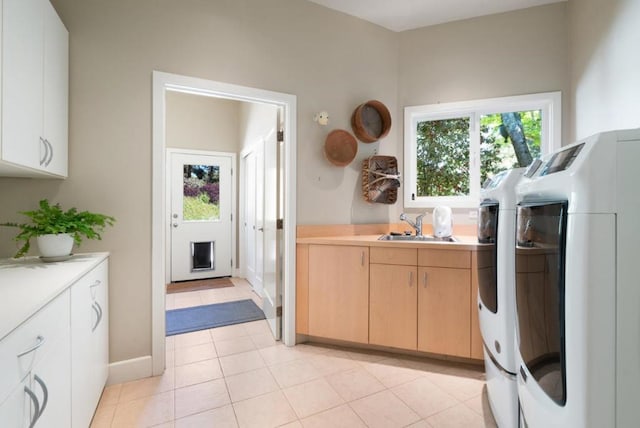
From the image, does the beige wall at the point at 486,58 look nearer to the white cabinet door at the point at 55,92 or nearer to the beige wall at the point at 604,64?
the beige wall at the point at 604,64

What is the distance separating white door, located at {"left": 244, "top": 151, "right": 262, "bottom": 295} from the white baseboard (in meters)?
1.80

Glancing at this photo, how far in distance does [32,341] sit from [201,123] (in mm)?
4234

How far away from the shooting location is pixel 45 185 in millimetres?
1779

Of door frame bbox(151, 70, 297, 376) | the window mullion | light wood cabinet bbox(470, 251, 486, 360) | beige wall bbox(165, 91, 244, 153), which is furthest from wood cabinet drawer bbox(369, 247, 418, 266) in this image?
beige wall bbox(165, 91, 244, 153)

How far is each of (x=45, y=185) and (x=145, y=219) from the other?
21.9 inches

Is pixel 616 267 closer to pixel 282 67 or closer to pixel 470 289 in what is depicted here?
pixel 470 289

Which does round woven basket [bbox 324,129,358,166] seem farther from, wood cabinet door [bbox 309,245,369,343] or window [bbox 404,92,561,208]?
wood cabinet door [bbox 309,245,369,343]

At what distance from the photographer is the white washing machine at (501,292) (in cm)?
134

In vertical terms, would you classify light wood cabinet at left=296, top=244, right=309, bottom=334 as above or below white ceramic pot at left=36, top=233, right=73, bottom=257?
below

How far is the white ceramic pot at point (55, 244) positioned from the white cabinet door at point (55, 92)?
348mm

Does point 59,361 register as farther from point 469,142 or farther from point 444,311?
point 469,142

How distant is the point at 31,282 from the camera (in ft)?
3.77

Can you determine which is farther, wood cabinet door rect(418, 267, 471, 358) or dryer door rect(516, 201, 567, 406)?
wood cabinet door rect(418, 267, 471, 358)

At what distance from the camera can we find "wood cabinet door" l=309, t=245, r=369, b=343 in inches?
93.4
